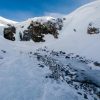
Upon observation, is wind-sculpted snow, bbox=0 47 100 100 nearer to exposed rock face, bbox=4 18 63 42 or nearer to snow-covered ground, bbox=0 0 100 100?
snow-covered ground, bbox=0 0 100 100

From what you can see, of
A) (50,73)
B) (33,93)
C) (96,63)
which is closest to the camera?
(33,93)

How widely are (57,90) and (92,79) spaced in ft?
23.2

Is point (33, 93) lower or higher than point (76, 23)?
lower

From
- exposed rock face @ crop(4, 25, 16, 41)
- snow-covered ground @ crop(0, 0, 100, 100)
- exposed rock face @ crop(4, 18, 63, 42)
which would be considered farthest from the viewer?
exposed rock face @ crop(4, 25, 16, 41)

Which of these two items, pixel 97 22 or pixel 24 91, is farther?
pixel 97 22

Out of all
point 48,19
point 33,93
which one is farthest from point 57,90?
point 48,19

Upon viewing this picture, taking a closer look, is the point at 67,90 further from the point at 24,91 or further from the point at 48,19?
the point at 48,19

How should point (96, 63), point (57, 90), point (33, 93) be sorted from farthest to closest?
point (96, 63) → point (57, 90) → point (33, 93)

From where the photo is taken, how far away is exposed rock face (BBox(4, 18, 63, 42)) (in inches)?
2140

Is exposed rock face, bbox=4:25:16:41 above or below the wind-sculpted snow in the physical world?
above

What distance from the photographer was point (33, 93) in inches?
595

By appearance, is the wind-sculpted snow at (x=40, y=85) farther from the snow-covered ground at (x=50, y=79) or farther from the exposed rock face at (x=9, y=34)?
the exposed rock face at (x=9, y=34)

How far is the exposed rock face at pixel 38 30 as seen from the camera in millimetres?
54344

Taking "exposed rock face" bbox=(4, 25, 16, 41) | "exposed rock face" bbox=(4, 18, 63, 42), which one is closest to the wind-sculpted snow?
"exposed rock face" bbox=(4, 18, 63, 42)
